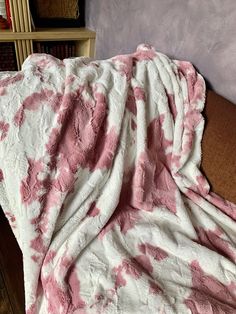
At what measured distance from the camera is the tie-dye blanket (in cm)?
70

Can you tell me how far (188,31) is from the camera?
1.12m

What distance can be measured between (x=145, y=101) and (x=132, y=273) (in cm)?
56

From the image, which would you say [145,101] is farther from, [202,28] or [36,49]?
[36,49]

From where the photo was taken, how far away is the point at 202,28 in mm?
1057

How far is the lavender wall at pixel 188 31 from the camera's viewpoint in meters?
0.98

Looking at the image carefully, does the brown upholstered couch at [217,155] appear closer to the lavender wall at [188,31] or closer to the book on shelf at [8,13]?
the lavender wall at [188,31]

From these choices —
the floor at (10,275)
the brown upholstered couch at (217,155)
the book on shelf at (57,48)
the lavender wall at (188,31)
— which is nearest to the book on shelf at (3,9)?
the book on shelf at (57,48)

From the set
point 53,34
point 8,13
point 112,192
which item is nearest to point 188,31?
point 112,192

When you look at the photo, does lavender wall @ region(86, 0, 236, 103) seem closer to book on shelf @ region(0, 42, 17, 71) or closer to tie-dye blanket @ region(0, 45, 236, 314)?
tie-dye blanket @ region(0, 45, 236, 314)

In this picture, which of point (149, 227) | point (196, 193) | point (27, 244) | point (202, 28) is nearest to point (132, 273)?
point (149, 227)

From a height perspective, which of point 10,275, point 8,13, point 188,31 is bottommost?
point 10,275

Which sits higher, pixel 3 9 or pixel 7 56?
pixel 3 9

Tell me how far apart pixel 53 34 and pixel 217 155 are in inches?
52.4

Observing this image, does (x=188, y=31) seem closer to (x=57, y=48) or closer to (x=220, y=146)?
(x=220, y=146)
